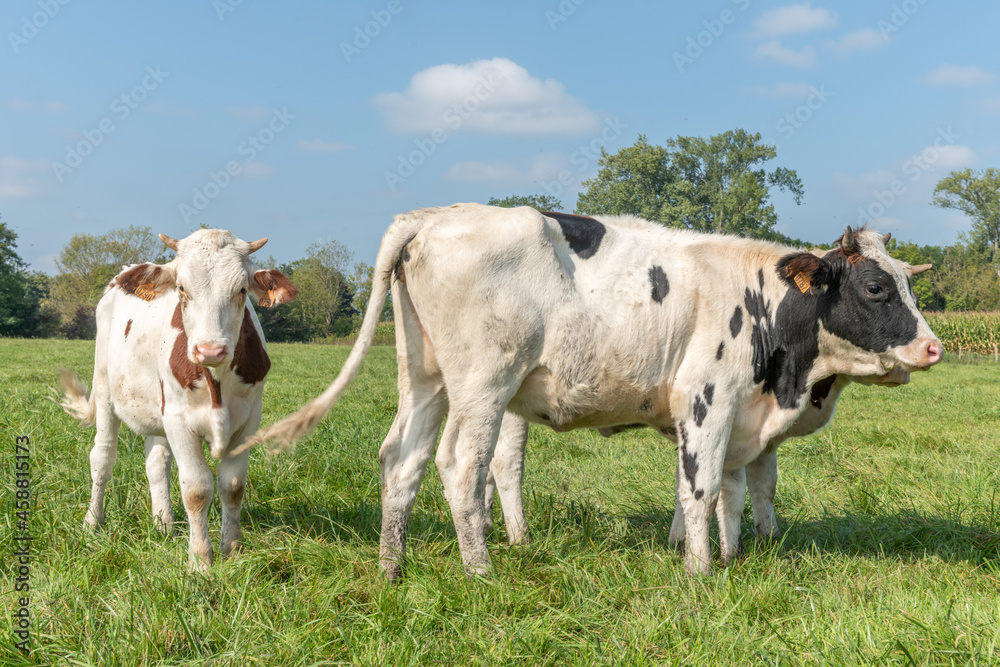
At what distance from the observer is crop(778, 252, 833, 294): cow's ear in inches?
180

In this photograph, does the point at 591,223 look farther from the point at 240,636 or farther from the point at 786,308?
the point at 240,636

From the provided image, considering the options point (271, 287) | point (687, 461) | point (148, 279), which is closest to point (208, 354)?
point (271, 287)

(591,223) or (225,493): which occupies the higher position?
(591,223)

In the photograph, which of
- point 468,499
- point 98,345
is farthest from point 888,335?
point 98,345

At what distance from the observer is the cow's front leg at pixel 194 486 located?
429 centimetres

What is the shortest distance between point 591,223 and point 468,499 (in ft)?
6.14

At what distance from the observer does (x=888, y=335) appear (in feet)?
15.1

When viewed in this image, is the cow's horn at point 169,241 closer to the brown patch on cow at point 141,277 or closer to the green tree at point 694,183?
the brown patch on cow at point 141,277

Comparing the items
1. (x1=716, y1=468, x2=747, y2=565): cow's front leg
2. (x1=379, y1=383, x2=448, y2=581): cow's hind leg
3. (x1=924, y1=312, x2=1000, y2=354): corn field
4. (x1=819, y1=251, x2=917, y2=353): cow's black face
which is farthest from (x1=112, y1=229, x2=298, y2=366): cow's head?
(x1=924, y1=312, x2=1000, y2=354): corn field

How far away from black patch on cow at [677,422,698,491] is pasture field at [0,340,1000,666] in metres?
0.54

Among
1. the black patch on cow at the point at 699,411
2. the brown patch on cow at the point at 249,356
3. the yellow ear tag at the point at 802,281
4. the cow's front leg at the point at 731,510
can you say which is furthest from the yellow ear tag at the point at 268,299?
the yellow ear tag at the point at 802,281

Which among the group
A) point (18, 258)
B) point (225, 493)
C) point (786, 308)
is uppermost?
point (18, 258)

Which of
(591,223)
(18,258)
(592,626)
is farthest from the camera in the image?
(18,258)

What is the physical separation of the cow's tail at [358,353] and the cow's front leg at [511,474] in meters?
1.34
